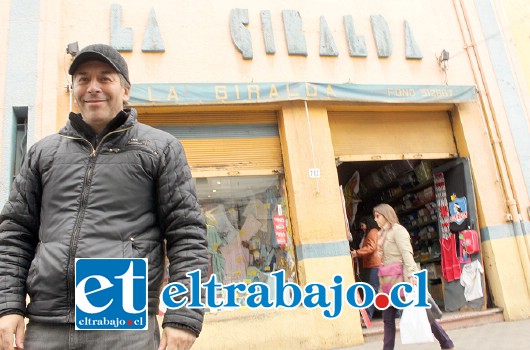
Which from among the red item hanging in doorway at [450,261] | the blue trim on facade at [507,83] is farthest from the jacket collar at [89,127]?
the blue trim on facade at [507,83]

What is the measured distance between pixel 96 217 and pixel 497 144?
7442mm

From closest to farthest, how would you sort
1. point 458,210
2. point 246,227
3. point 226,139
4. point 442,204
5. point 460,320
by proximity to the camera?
point 460,320 < point 246,227 < point 226,139 < point 458,210 < point 442,204

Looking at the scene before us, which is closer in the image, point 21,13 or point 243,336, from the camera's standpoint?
point 243,336

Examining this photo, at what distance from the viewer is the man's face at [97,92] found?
216 cm

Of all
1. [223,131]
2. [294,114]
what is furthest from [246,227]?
[294,114]

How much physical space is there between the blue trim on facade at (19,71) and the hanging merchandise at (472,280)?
684 centimetres

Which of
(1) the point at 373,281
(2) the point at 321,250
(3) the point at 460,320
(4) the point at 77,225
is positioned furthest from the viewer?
(1) the point at 373,281

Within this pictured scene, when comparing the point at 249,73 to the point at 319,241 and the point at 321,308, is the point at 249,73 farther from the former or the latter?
the point at 321,308

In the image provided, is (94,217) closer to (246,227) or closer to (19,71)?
(246,227)

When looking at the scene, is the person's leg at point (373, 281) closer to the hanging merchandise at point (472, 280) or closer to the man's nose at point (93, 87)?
the hanging merchandise at point (472, 280)

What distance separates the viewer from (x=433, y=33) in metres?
8.31

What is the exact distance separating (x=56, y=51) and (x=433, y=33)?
251 inches

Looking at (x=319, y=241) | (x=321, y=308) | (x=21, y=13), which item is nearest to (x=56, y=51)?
(x=21, y=13)

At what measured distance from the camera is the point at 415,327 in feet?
15.1
